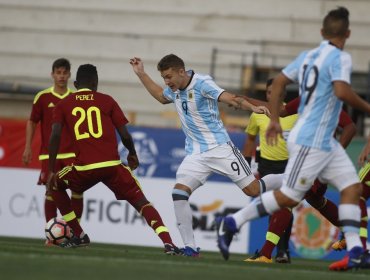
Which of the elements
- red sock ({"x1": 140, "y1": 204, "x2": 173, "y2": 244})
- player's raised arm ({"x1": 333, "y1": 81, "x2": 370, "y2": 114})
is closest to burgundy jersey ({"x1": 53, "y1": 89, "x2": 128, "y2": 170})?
red sock ({"x1": 140, "y1": 204, "x2": 173, "y2": 244})

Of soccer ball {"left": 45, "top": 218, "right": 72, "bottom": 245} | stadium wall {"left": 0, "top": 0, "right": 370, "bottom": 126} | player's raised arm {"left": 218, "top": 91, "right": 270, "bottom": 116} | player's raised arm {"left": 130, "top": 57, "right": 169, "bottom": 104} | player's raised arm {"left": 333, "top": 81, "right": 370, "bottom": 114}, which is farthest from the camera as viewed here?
stadium wall {"left": 0, "top": 0, "right": 370, "bottom": 126}

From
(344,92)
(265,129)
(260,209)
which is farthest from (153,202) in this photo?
(344,92)

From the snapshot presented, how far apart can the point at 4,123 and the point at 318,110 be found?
9.96 meters

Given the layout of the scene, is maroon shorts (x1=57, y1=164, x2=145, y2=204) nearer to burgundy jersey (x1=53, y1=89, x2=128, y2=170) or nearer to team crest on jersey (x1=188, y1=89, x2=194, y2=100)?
burgundy jersey (x1=53, y1=89, x2=128, y2=170)

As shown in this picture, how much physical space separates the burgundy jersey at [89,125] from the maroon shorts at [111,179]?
70 mm

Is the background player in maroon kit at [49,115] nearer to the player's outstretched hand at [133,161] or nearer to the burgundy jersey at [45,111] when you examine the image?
the burgundy jersey at [45,111]

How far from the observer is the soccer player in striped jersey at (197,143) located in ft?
35.3

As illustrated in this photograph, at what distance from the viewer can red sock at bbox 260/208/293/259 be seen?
11.0 meters

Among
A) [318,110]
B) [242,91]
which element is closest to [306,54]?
[318,110]

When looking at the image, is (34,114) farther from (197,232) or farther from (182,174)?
(197,232)

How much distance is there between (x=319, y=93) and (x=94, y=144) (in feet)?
10.1

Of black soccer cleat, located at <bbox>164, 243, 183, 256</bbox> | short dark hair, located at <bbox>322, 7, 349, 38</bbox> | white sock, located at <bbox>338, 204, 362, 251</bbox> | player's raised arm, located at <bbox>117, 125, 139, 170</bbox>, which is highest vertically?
short dark hair, located at <bbox>322, 7, 349, 38</bbox>

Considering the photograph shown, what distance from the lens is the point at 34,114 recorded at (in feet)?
43.7

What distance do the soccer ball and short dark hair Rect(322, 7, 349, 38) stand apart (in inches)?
169
